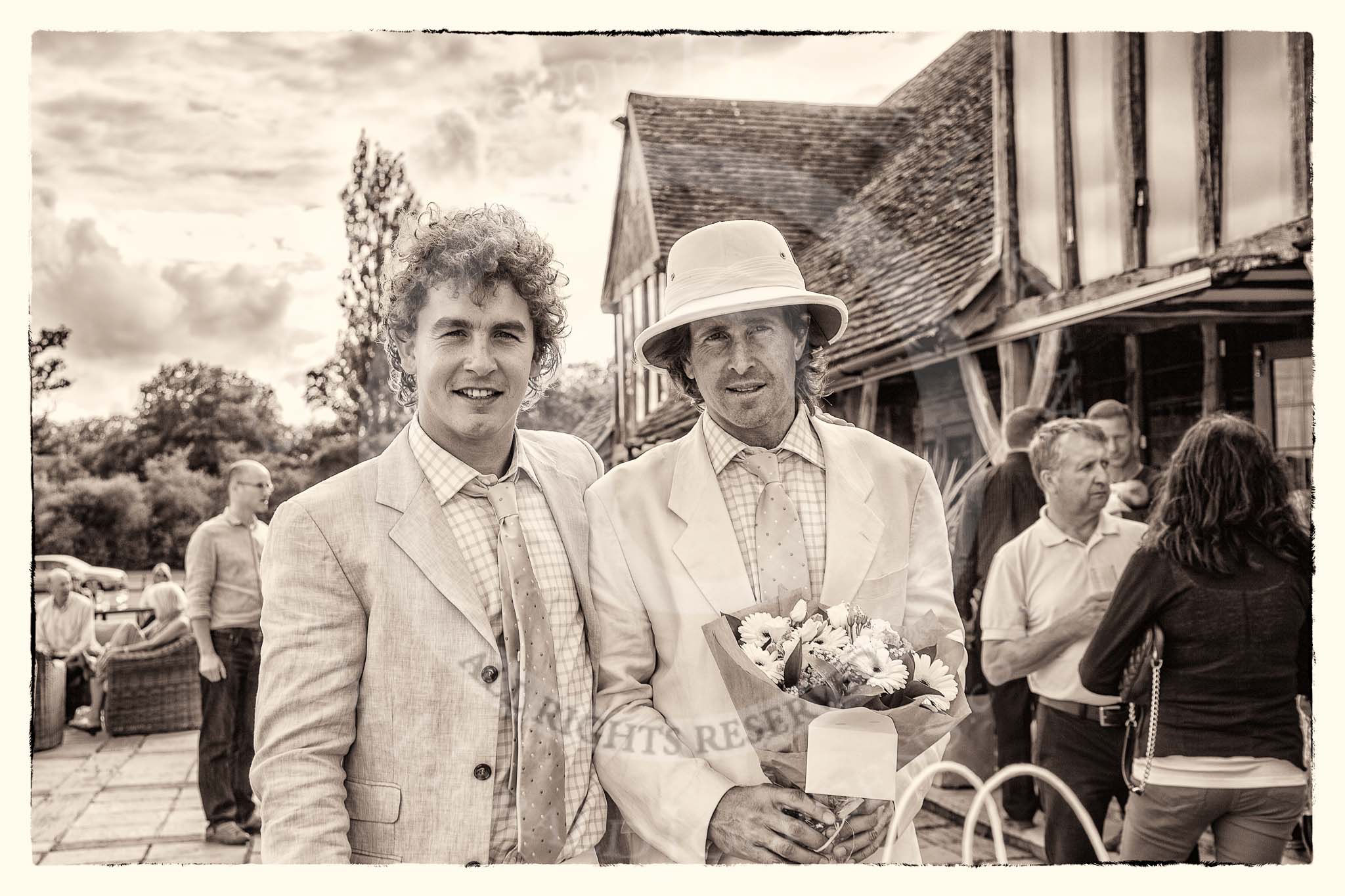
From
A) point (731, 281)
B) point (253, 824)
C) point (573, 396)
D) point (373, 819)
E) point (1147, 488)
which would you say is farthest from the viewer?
point (253, 824)

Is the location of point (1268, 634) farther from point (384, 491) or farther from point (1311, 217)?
point (384, 491)

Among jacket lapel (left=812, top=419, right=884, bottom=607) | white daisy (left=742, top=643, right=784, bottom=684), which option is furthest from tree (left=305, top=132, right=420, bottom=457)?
white daisy (left=742, top=643, right=784, bottom=684)

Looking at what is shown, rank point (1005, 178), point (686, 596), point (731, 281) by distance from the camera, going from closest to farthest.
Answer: point (686, 596)
point (731, 281)
point (1005, 178)

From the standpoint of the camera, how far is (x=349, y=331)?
3.20 m

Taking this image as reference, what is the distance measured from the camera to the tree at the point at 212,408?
3.22 m

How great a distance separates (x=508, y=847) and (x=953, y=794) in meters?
1.76

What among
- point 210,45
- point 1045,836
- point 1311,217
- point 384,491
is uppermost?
point 210,45

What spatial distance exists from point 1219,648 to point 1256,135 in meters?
1.55

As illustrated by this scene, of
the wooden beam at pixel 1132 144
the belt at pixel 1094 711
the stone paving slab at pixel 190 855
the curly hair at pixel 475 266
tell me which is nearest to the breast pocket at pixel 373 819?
the curly hair at pixel 475 266

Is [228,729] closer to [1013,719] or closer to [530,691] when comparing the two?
[530,691]

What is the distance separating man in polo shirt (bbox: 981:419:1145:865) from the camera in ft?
10.7

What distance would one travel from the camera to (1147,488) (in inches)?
133

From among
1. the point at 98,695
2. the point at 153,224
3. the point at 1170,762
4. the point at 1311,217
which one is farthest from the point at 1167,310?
the point at 98,695

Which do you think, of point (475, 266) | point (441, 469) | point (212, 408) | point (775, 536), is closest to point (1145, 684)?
point (775, 536)
